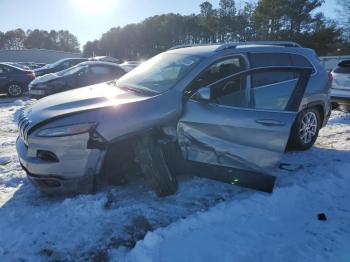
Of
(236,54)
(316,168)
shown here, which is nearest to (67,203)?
(236,54)

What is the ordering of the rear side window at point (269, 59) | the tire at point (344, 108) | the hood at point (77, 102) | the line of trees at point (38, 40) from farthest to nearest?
the line of trees at point (38, 40)
the tire at point (344, 108)
the rear side window at point (269, 59)
the hood at point (77, 102)

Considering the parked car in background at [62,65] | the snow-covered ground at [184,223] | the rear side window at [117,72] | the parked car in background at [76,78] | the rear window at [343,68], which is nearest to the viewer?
the snow-covered ground at [184,223]

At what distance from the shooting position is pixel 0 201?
405cm

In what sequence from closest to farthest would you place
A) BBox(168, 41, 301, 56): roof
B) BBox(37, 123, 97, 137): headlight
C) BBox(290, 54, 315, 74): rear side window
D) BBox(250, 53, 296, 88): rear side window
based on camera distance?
BBox(37, 123, 97, 137): headlight → BBox(250, 53, 296, 88): rear side window → BBox(168, 41, 301, 56): roof → BBox(290, 54, 315, 74): rear side window

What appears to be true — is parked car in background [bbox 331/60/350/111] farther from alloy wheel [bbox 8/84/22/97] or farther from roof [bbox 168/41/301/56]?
alloy wheel [bbox 8/84/22/97]

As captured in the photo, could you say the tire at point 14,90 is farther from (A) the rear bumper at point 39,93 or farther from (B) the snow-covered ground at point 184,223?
(B) the snow-covered ground at point 184,223

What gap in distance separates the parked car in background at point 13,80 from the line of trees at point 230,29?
33113 millimetres

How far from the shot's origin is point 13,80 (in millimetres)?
15477

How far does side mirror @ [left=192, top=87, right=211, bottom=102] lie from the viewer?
3.98 meters

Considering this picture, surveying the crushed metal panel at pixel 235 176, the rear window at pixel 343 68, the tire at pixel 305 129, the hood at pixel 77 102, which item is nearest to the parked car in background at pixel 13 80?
the hood at pixel 77 102

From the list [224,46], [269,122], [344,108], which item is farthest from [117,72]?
[269,122]

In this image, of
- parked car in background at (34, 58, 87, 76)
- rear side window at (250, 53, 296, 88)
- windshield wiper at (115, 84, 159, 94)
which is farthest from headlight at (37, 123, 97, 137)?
parked car in background at (34, 58, 87, 76)

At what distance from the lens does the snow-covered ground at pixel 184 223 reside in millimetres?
3156

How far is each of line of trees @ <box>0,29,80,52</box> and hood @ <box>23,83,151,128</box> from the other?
105095 millimetres
